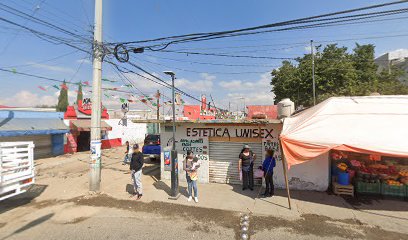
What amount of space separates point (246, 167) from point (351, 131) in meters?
3.81

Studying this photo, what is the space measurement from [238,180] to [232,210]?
276cm

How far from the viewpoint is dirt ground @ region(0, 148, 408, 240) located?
228 inches

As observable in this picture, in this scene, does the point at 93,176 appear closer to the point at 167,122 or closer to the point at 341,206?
the point at 167,122

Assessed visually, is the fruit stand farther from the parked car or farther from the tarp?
the parked car

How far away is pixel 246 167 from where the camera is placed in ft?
29.7

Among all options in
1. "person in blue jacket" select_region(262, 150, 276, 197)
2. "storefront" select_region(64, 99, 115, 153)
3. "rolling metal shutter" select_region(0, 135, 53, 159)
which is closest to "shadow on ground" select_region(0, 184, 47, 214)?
"person in blue jacket" select_region(262, 150, 276, 197)

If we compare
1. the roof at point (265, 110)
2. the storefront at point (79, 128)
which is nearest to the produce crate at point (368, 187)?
the storefront at point (79, 128)

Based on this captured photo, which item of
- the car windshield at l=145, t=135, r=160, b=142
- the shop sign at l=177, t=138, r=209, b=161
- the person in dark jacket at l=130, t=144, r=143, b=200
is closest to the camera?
the person in dark jacket at l=130, t=144, r=143, b=200

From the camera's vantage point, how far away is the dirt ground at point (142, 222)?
5789mm

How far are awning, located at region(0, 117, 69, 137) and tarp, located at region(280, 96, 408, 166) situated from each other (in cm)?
1683

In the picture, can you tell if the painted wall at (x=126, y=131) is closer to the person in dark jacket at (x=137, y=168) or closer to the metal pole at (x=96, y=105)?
the metal pole at (x=96, y=105)

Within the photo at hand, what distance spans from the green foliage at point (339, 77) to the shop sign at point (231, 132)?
46.4ft

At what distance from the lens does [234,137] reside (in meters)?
9.97

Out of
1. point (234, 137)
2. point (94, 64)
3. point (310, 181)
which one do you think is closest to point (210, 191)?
point (234, 137)
